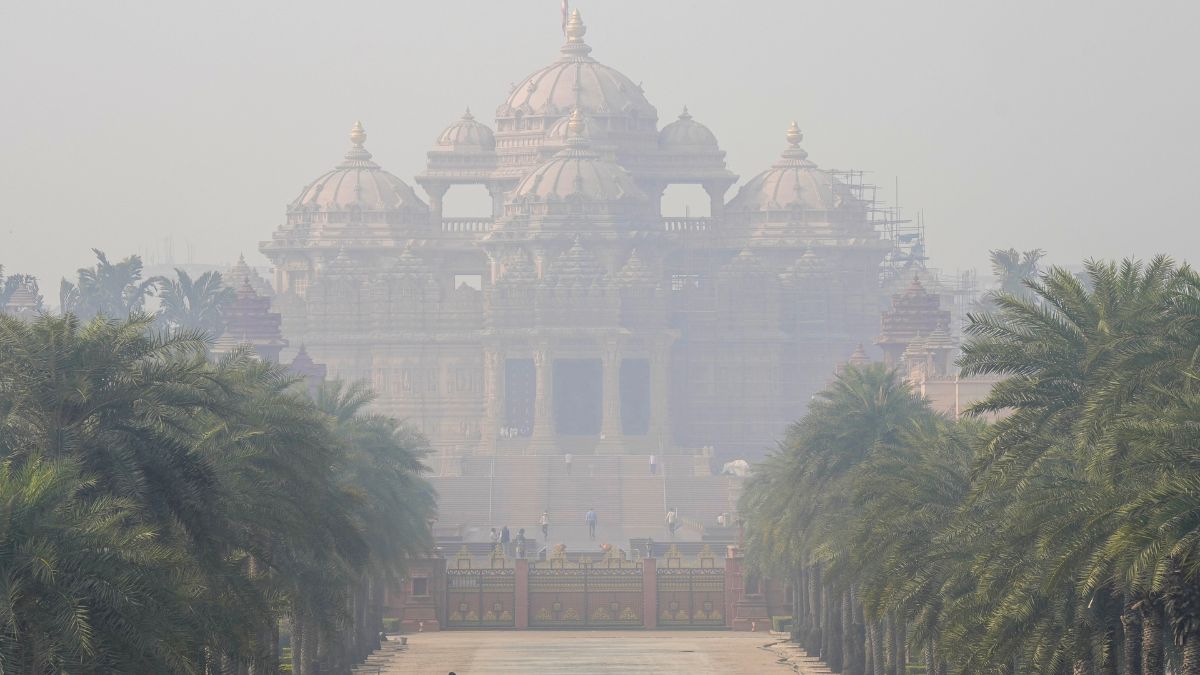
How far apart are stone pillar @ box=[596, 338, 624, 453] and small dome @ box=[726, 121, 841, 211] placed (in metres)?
21.9

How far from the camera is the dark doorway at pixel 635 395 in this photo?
138 metres

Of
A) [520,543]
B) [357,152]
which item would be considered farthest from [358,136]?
[520,543]

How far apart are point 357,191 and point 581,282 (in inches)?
894

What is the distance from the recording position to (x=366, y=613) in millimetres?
65062

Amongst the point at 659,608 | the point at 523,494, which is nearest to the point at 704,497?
the point at 523,494

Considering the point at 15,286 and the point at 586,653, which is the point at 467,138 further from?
the point at 586,653

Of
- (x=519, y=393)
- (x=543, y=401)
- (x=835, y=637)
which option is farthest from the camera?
(x=519, y=393)

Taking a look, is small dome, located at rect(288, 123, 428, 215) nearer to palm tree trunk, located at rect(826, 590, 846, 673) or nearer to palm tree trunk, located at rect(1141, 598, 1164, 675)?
palm tree trunk, located at rect(826, 590, 846, 673)

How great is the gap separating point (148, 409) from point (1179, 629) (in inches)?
497

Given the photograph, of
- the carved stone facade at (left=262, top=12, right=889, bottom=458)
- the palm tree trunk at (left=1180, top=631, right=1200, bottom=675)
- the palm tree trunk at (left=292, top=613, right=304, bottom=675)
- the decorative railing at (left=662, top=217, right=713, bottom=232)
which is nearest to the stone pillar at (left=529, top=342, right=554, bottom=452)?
the carved stone facade at (left=262, top=12, right=889, bottom=458)

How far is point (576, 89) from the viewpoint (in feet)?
525

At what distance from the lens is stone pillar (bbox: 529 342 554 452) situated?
13050 cm

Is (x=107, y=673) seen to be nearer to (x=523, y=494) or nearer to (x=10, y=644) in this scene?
(x=10, y=644)

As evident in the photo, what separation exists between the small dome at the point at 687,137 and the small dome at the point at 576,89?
53.3 inches
